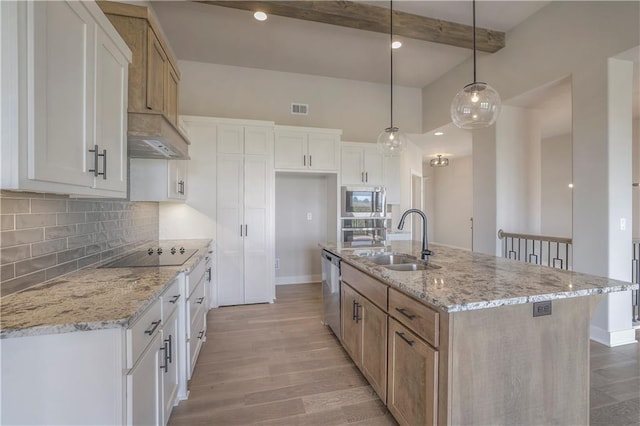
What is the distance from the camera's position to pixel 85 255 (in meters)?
1.89

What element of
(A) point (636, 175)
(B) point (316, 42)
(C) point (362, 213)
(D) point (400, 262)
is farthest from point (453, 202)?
(D) point (400, 262)

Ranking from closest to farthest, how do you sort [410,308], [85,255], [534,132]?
1. [410,308]
2. [85,255]
3. [534,132]

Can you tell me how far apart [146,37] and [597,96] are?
13.6 ft

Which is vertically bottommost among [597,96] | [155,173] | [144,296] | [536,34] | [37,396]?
[37,396]

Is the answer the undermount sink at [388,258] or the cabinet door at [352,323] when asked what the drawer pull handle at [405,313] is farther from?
the undermount sink at [388,258]

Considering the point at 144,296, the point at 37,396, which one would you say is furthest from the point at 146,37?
the point at 37,396

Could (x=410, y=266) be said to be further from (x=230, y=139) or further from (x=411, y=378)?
(x=230, y=139)

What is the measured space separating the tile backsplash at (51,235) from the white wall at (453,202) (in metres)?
7.90

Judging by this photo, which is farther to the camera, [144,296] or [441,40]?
[441,40]

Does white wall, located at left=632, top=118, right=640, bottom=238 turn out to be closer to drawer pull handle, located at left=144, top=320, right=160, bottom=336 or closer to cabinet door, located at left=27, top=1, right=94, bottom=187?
drawer pull handle, located at left=144, top=320, right=160, bottom=336

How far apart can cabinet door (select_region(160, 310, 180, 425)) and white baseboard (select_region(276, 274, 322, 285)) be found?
9.96ft

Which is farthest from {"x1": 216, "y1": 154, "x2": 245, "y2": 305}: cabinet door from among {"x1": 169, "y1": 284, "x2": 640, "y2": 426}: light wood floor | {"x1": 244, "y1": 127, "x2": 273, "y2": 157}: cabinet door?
{"x1": 169, "y1": 284, "x2": 640, "y2": 426}: light wood floor

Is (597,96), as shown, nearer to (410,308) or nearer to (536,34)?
(536,34)

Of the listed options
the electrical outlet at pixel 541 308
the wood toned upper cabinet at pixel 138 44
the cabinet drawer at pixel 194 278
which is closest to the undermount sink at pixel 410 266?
the electrical outlet at pixel 541 308
